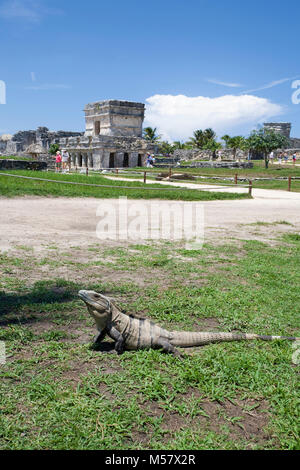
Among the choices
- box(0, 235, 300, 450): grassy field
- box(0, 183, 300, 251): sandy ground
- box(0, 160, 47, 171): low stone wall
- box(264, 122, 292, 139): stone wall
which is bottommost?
box(0, 235, 300, 450): grassy field

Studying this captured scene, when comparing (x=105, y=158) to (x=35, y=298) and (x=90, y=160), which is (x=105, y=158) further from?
(x=35, y=298)

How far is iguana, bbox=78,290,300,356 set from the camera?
10.3ft

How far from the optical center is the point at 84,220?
375 inches

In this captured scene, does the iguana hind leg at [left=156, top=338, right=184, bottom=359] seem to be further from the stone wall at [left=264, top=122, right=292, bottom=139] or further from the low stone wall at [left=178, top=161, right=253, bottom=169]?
the stone wall at [left=264, top=122, right=292, bottom=139]

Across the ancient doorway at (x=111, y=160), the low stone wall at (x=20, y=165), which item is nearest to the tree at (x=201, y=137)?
the ancient doorway at (x=111, y=160)

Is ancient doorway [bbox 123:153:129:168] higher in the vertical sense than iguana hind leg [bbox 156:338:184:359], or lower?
higher

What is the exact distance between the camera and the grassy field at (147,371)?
229 centimetres

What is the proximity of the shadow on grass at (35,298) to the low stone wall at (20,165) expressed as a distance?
18.1m

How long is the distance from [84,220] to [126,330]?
658cm

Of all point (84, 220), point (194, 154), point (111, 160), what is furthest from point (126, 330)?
point (194, 154)

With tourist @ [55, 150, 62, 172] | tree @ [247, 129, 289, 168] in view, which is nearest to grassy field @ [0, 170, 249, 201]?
tourist @ [55, 150, 62, 172]

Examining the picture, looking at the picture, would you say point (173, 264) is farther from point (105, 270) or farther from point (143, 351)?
point (143, 351)

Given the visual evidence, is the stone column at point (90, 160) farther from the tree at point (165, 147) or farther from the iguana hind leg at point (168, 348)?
the iguana hind leg at point (168, 348)
